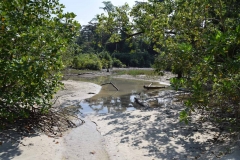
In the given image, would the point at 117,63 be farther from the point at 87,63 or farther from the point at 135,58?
the point at 87,63

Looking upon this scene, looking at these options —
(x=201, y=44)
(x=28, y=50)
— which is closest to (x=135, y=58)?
(x=201, y=44)

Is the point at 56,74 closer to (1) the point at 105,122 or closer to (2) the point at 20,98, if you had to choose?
(2) the point at 20,98

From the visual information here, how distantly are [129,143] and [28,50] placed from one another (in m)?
4.16

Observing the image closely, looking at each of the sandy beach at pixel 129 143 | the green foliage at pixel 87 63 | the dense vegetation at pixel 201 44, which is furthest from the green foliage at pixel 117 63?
the sandy beach at pixel 129 143

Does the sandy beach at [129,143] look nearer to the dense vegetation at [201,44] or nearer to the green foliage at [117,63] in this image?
the dense vegetation at [201,44]

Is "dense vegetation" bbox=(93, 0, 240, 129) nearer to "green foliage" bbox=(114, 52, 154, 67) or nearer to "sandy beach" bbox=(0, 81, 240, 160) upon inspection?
"sandy beach" bbox=(0, 81, 240, 160)

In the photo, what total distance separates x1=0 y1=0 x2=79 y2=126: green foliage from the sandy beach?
102 centimetres

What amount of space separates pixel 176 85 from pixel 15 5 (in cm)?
469

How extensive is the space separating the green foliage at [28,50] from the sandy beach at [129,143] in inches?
40.0

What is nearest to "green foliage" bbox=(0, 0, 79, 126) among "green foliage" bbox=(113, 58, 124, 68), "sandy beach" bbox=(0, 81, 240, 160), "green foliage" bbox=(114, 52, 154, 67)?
"sandy beach" bbox=(0, 81, 240, 160)

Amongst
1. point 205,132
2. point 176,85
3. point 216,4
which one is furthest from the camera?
point 205,132

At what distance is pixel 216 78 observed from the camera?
5.68 metres

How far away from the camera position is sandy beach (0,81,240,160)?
657cm

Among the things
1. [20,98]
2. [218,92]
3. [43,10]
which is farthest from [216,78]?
[43,10]
